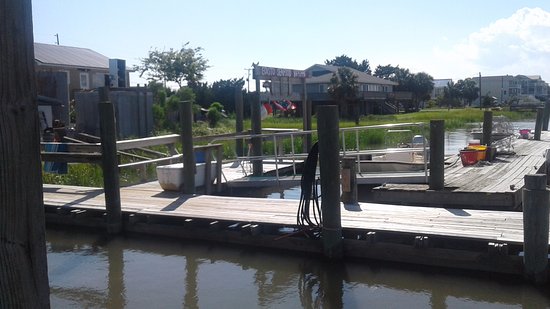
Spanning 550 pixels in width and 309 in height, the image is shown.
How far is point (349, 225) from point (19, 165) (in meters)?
6.92

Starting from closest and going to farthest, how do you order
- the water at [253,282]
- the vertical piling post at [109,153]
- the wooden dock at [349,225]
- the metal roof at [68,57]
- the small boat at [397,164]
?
the water at [253,282]
the wooden dock at [349,225]
the vertical piling post at [109,153]
the small boat at [397,164]
the metal roof at [68,57]

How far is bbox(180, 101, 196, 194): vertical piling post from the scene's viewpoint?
1094 centimetres

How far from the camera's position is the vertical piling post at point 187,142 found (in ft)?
35.9

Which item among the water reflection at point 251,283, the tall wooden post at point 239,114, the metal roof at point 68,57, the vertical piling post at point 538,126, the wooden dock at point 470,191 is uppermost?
the metal roof at point 68,57

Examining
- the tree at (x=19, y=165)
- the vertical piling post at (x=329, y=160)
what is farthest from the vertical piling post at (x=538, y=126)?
the tree at (x=19, y=165)

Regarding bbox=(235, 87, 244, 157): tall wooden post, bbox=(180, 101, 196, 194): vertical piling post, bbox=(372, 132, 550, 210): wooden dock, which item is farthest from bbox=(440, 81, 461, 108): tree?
bbox=(180, 101, 196, 194): vertical piling post

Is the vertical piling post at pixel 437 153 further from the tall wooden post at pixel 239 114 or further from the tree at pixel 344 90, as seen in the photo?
the tree at pixel 344 90

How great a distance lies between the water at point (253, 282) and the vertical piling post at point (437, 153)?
8.97ft

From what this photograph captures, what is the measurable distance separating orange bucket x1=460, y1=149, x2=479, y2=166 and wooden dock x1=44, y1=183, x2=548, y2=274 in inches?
161

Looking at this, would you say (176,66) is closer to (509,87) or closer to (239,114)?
(239,114)

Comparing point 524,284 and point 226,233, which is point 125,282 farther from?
point 524,284

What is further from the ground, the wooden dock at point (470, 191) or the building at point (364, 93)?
the building at point (364, 93)

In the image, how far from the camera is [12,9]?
1.79 meters

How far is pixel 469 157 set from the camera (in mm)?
14055
